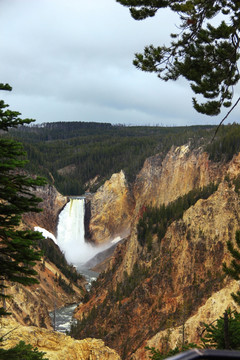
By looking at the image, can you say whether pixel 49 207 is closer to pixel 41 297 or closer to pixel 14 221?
pixel 41 297

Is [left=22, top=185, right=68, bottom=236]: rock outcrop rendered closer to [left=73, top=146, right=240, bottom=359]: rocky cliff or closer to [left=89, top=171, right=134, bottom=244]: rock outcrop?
[left=89, top=171, right=134, bottom=244]: rock outcrop

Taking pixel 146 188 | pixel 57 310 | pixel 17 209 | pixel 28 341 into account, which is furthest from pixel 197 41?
pixel 146 188

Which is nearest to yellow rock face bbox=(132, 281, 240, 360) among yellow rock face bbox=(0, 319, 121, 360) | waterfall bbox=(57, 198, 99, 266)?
yellow rock face bbox=(0, 319, 121, 360)

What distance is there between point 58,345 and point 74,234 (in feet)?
370

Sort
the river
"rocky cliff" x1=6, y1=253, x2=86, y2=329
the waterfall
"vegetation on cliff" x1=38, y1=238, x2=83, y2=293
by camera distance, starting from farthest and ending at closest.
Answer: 1. the waterfall
2. "vegetation on cliff" x1=38, y1=238, x2=83, y2=293
3. the river
4. "rocky cliff" x1=6, y1=253, x2=86, y2=329

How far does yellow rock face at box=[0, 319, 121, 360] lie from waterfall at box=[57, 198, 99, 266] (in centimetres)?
10121

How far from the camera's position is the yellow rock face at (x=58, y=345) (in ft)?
62.0

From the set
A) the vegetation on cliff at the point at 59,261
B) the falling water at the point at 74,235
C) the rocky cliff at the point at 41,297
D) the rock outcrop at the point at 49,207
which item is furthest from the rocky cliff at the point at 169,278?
the rock outcrop at the point at 49,207

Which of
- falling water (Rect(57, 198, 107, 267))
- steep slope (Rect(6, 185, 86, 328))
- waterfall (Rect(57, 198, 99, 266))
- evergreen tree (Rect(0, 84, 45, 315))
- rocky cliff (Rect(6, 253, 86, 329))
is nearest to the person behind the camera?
evergreen tree (Rect(0, 84, 45, 315))

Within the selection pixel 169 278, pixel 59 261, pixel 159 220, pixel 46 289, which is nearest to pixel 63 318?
pixel 46 289

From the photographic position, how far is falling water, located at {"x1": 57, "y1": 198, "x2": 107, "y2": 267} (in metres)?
124

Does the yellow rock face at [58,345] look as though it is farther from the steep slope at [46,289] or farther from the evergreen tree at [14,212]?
the evergreen tree at [14,212]

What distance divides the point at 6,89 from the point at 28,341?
13.1 m

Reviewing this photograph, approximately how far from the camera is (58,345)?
19.8 meters
